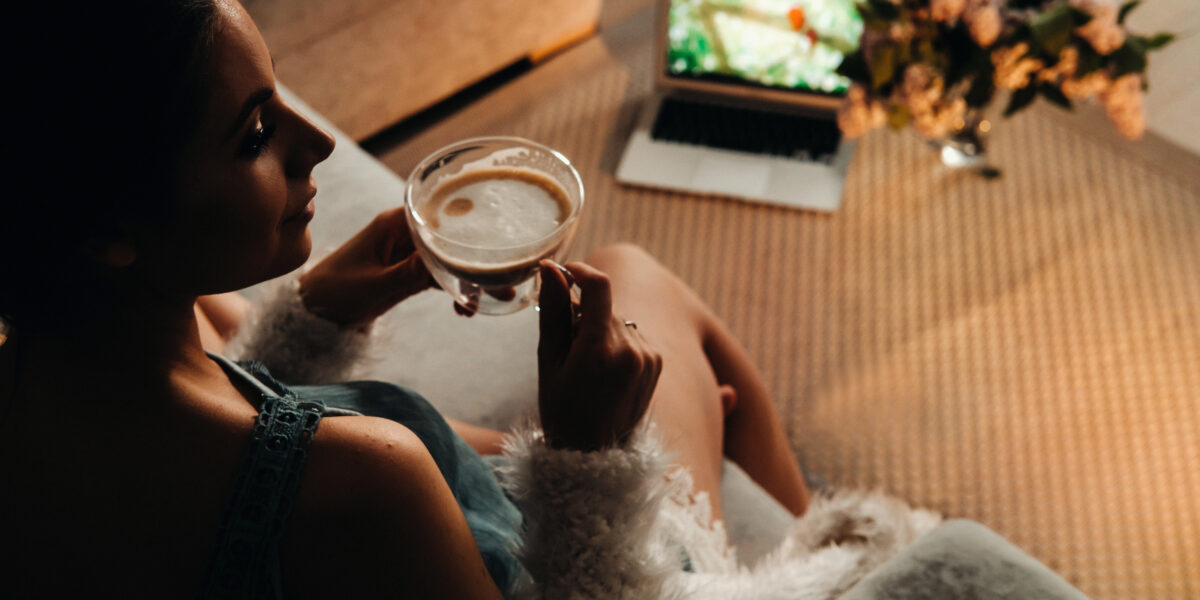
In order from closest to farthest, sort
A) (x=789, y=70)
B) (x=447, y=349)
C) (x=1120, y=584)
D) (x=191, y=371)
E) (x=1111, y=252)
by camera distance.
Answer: (x=191, y=371) → (x=447, y=349) → (x=1120, y=584) → (x=1111, y=252) → (x=789, y=70)

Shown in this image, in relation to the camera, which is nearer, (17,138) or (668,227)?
(17,138)

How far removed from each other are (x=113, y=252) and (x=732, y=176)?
1.40m

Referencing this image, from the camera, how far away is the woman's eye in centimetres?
50

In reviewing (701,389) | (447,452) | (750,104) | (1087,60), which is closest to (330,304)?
(447,452)

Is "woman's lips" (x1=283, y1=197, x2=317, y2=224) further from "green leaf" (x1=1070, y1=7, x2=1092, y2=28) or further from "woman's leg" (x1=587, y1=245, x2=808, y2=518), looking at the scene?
"green leaf" (x1=1070, y1=7, x2=1092, y2=28)

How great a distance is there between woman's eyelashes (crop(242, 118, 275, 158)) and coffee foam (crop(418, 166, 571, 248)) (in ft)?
0.55

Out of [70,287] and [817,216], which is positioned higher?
[70,287]

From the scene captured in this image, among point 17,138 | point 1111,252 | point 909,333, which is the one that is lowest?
point 909,333

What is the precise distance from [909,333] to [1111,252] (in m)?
0.47

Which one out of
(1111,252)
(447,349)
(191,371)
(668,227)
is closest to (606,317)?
(191,371)

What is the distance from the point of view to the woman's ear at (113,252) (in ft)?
1.49

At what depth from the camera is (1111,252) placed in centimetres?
159

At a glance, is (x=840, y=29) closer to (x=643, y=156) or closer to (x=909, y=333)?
(x=643, y=156)

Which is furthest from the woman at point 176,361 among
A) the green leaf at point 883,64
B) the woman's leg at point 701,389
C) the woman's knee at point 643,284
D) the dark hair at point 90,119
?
the green leaf at point 883,64
